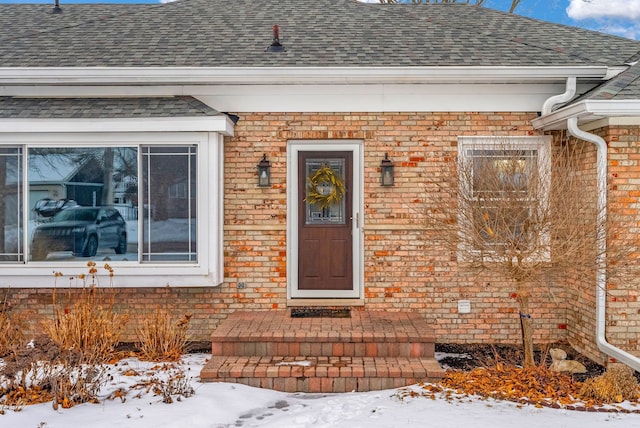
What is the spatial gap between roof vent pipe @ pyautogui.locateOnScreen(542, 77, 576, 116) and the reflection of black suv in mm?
5266

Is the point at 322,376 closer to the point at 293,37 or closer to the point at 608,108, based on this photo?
the point at 608,108

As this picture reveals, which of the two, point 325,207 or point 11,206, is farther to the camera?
point 325,207

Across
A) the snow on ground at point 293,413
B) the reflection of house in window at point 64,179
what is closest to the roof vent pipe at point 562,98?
the snow on ground at point 293,413

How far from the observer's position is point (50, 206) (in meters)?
7.06

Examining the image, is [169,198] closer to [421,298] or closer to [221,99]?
[221,99]

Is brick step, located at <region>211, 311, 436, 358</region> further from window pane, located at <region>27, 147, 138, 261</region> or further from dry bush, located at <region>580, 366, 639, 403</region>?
window pane, located at <region>27, 147, 138, 261</region>

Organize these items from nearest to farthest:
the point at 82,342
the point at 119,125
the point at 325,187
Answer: the point at 82,342
the point at 119,125
the point at 325,187

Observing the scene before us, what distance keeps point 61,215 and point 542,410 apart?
5.61m

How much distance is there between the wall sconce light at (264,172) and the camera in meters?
7.47

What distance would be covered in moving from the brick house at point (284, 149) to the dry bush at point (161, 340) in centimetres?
56

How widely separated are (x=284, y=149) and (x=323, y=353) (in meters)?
2.69

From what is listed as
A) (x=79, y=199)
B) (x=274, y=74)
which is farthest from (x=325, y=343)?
(x=79, y=199)

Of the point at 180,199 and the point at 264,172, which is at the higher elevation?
the point at 264,172

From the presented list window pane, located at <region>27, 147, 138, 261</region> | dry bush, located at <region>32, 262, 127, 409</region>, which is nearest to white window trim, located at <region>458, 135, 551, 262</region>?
dry bush, located at <region>32, 262, 127, 409</region>
